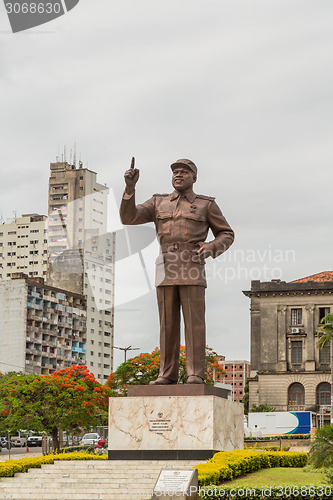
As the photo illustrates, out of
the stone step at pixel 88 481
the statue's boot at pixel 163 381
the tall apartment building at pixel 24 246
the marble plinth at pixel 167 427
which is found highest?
the tall apartment building at pixel 24 246

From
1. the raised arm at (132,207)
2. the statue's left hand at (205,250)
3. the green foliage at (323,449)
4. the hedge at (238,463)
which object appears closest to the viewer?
the hedge at (238,463)

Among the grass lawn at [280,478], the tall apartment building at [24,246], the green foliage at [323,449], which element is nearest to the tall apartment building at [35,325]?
the tall apartment building at [24,246]

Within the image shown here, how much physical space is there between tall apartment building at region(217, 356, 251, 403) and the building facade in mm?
73125

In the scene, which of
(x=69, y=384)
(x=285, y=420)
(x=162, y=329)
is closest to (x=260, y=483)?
(x=162, y=329)

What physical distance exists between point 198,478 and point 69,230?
9197 centimetres

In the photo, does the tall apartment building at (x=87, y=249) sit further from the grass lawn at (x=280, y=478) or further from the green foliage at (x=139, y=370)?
the grass lawn at (x=280, y=478)

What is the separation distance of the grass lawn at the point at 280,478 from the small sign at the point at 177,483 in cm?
99

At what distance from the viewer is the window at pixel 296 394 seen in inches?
2972

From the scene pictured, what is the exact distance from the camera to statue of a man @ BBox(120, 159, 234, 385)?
1625 cm

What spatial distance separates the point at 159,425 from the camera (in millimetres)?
15609

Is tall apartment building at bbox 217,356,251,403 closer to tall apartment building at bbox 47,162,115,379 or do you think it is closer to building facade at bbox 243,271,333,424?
tall apartment building at bbox 47,162,115,379

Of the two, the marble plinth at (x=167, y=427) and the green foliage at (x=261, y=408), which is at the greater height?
the marble plinth at (x=167, y=427)

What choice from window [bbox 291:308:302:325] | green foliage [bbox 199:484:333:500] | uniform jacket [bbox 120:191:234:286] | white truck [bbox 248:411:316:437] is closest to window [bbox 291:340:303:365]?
window [bbox 291:308:302:325]

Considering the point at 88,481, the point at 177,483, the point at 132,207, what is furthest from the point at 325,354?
the point at 177,483
